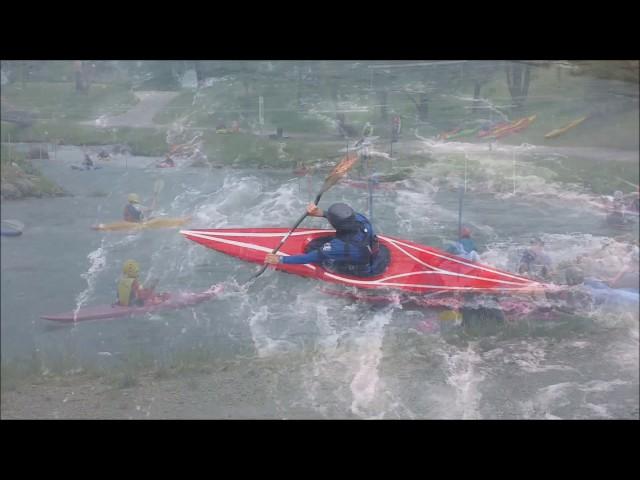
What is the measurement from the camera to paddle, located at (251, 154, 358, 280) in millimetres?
3328

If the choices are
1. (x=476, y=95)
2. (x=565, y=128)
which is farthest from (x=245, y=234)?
(x=565, y=128)

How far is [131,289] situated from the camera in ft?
11.0

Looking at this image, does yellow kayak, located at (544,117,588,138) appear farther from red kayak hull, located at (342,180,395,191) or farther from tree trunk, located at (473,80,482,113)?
red kayak hull, located at (342,180,395,191)

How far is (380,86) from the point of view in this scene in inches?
133

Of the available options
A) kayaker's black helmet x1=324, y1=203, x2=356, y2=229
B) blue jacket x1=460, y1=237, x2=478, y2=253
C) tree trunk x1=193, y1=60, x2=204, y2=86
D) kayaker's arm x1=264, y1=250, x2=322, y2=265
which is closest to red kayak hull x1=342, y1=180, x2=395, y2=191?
kayaker's black helmet x1=324, y1=203, x2=356, y2=229

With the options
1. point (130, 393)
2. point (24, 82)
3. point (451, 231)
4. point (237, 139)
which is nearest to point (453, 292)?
point (451, 231)

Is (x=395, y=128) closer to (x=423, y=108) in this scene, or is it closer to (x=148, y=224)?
(x=423, y=108)

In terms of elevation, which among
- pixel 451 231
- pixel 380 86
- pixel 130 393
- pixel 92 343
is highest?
pixel 380 86

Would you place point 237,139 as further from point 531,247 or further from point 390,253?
point 531,247

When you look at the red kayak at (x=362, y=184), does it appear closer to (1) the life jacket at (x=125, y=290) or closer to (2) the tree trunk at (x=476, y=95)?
(2) the tree trunk at (x=476, y=95)

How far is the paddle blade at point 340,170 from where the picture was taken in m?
3.34

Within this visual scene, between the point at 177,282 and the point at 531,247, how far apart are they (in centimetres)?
171

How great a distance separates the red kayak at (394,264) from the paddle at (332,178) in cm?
2

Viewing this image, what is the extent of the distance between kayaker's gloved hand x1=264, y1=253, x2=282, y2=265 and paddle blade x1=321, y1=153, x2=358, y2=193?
38 cm
